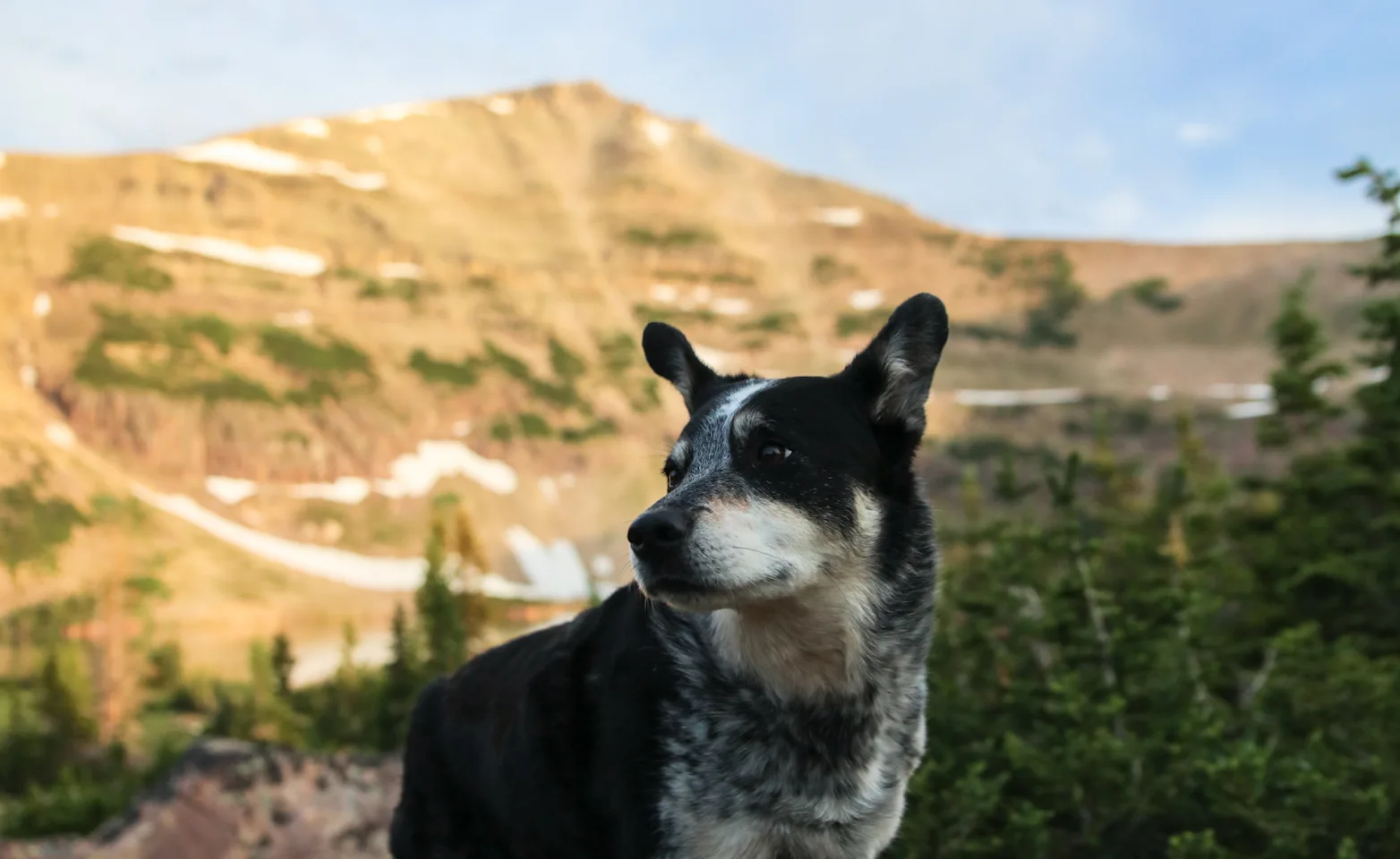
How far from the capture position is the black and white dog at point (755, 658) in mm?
3645

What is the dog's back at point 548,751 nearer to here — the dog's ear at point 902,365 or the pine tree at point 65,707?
the dog's ear at point 902,365

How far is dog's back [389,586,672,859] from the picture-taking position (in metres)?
3.83

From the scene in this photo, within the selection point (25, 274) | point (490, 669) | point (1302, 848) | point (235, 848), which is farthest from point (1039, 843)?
point (25, 274)

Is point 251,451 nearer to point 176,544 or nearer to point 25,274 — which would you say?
point 176,544

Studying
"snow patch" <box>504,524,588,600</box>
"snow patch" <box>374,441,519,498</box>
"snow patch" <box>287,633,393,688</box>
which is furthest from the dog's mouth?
"snow patch" <box>374,441,519,498</box>

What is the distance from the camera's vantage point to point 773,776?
3.74 m

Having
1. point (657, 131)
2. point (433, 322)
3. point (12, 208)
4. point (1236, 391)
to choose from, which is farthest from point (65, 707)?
point (657, 131)

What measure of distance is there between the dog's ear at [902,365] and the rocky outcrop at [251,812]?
218 inches

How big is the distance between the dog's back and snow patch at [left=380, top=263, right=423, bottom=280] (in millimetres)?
66782

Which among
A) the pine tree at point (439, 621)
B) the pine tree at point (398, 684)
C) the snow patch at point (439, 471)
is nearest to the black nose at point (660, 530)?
the pine tree at point (398, 684)

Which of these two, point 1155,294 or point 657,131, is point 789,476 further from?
point 657,131

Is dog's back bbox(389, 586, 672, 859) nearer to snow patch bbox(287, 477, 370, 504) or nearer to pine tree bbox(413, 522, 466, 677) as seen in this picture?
pine tree bbox(413, 522, 466, 677)

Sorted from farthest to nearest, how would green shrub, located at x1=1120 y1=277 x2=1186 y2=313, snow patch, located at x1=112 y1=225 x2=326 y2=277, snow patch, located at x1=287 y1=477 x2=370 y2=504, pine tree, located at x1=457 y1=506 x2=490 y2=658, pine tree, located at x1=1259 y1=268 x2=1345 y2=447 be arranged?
green shrub, located at x1=1120 y1=277 x2=1186 y2=313, snow patch, located at x1=112 y1=225 x2=326 y2=277, snow patch, located at x1=287 y1=477 x2=370 y2=504, pine tree, located at x1=457 y1=506 x2=490 y2=658, pine tree, located at x1=1259 y1=268 x2=1345 y2=447

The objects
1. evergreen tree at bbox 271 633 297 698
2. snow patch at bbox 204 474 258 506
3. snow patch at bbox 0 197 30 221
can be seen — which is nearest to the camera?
evergreen tree at bbox 271 633 297 698
